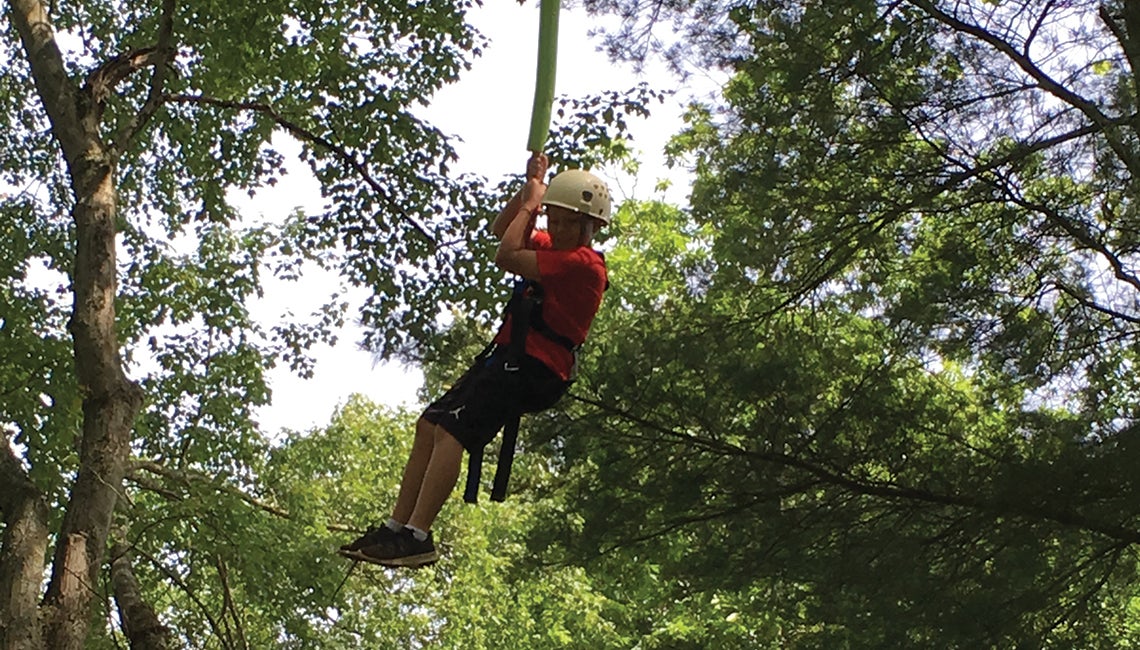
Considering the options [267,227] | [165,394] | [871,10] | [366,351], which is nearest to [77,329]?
[366,351]

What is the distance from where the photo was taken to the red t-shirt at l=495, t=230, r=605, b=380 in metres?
3.19

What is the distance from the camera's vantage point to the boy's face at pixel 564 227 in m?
3.25

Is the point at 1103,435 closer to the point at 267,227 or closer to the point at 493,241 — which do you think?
the point at 493,241

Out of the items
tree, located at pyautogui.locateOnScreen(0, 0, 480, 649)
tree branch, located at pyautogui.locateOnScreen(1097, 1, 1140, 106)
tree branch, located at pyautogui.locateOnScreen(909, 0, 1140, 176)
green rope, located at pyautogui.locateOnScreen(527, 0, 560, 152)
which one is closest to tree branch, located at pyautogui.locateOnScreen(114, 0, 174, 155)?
tree, located at pyautogui.locateOnScreen(0, 0, 480, 649)

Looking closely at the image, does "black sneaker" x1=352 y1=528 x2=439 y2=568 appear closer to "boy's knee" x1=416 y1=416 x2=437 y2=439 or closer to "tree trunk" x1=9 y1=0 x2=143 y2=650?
"boy's knee" x1=416 y1=416 x2=437 y2=439

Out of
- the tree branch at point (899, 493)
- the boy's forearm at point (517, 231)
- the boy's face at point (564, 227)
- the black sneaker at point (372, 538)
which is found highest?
the tree branch at point (899, 493)

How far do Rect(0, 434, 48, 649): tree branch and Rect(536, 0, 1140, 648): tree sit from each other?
9.54 ft

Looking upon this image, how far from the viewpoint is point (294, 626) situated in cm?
809

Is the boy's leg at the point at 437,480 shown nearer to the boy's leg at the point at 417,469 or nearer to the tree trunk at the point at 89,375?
the boy's leg at the point at 417,469

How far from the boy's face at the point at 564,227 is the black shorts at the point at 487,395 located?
30 centimetres

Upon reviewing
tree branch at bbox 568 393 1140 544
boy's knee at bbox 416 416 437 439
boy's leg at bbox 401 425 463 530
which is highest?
tree branch at bbox 568 393 1140 544

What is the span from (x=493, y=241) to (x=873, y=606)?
9.14ft

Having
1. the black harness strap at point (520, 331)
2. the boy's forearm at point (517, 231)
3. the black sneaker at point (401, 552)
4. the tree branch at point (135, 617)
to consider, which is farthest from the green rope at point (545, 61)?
the tree branch at point (135, 617)

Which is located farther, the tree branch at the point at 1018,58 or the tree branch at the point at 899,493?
the tree branch at the point at 1018,58
